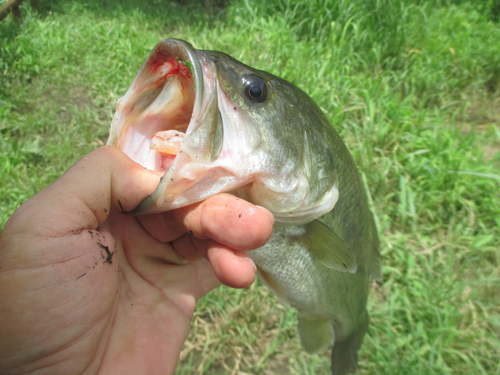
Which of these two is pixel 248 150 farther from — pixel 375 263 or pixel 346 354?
pixel 346 354

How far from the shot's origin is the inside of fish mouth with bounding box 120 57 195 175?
107 centimetres

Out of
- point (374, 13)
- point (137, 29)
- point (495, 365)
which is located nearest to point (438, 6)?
point (374, 13)

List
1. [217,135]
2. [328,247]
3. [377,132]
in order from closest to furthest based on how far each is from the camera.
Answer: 1. [217,135]
2. [328,247]
3. [377,132]

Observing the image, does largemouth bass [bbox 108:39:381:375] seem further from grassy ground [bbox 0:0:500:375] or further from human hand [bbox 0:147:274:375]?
grassy ground [bbox 0:0:500:375]

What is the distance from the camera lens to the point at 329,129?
1473 millimetres

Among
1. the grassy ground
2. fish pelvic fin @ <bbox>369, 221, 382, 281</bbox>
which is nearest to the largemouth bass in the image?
fish pelvic fin @ <bbox>369, 221, 382, 281</bbox>

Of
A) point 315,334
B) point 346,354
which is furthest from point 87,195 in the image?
point 346,354

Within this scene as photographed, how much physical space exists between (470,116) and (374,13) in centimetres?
169

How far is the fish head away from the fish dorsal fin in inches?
3.9

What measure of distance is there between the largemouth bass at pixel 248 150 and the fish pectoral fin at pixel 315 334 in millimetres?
466

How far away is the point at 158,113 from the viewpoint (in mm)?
1116

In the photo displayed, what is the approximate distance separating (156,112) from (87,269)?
21.3 inches

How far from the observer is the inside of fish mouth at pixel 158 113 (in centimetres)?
107

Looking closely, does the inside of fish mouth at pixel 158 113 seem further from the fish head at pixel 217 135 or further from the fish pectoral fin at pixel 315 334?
the fish pectoral fin at pixel 315 334
